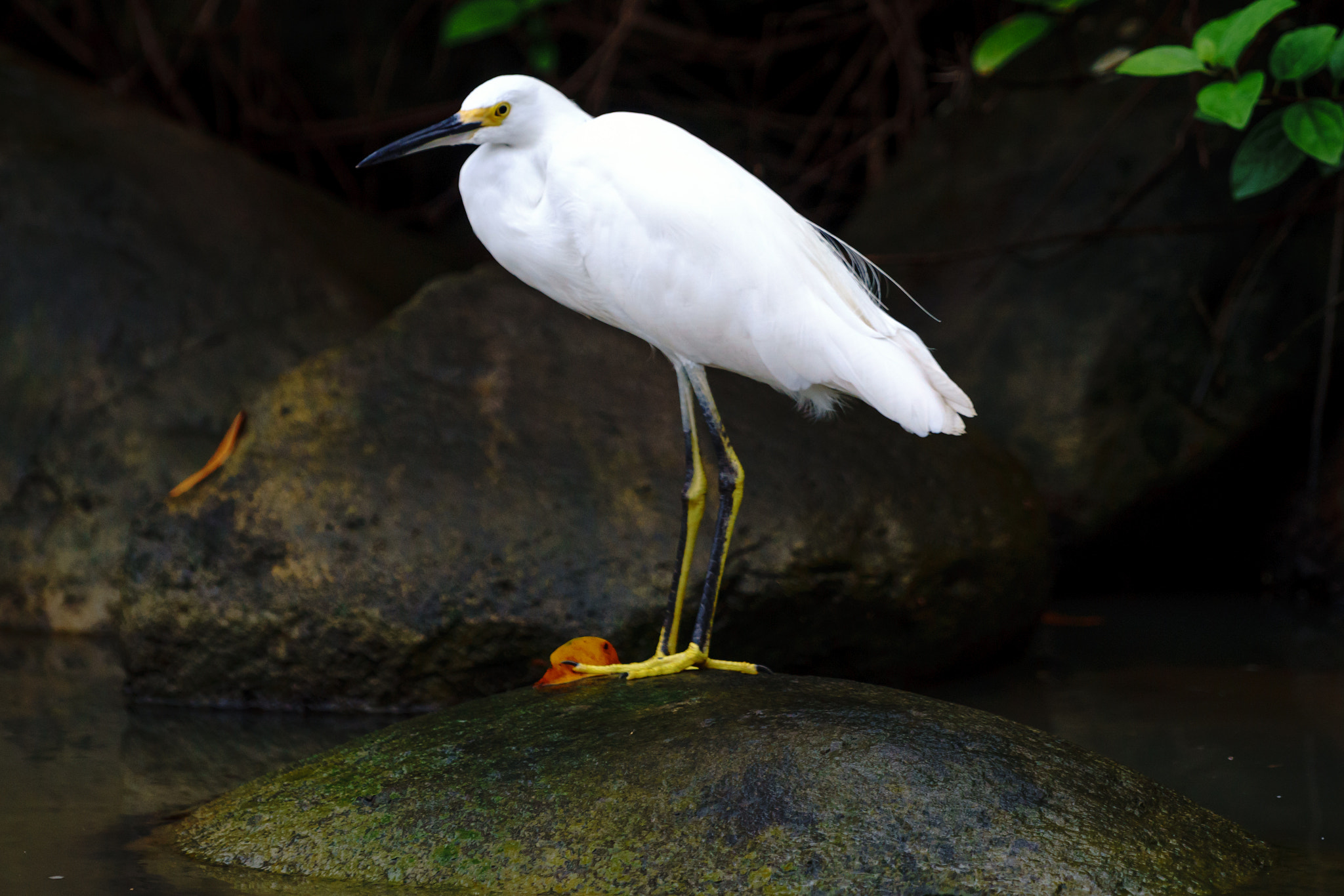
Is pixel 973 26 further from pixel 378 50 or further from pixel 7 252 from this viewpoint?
pixel 7 252

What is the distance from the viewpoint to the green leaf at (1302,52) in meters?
2.80

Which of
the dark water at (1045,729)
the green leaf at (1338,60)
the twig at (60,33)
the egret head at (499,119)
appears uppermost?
the twig at (60,33)

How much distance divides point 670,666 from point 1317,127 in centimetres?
190

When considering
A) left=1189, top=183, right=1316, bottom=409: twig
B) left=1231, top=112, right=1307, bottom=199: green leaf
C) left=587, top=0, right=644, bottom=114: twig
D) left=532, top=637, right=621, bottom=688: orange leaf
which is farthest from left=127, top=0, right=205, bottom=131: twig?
left=1231, top=112, right=1307, bottom=199: green leaf

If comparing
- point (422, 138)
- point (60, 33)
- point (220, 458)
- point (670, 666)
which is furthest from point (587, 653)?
point (60, 33)

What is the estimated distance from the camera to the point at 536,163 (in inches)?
106

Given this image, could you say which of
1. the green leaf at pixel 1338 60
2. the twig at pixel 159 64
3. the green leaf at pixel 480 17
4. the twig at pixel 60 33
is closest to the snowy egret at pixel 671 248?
the green leaf at pixel 1338 60

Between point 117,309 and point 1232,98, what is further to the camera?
point 117,309

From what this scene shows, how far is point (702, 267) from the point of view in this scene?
2564 mm

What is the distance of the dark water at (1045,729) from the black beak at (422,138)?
1395 millimetres

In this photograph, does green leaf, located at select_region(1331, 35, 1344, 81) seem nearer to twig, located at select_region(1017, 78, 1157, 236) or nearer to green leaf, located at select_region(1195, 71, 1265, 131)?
green leaf, located at select_region(1195, 71, 1265, 131)

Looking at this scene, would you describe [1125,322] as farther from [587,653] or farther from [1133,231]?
[587,653]

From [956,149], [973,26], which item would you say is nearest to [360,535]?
[956,149]

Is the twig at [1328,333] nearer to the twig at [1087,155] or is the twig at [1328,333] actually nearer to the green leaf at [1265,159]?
the twig at [1087,155]
